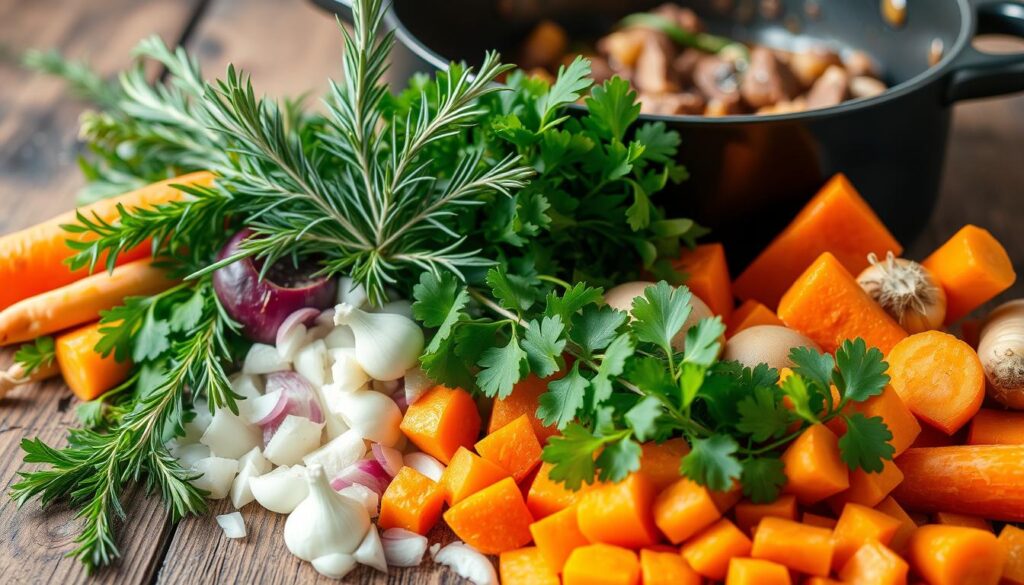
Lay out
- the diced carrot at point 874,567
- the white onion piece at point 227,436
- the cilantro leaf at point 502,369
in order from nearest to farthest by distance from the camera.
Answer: the diced carrot at point 874,567 < the cilantro leaf at point 502,369 < the white onion piece at point 227,436

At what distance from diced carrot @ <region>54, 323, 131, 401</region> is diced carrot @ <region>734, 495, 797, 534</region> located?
1066 millimetres

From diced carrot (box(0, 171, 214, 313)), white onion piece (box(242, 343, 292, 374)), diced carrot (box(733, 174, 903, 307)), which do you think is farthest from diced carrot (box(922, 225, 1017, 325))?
diced carrot (box(0, 171, 214, 313))

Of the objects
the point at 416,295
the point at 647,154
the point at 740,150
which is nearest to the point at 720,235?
the point at 740,150

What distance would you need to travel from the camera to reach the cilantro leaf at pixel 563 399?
1.39 metres

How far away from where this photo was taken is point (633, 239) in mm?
1679

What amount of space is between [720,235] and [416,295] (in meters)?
0.67

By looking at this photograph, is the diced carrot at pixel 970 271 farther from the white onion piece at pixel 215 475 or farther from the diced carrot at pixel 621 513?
the white onion piece at pixel 215 475

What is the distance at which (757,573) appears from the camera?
124 centimetres

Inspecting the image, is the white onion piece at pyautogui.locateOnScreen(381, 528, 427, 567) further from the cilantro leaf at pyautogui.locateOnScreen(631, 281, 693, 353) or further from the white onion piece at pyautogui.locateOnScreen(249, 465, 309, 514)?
the cilantro leaf at pyautogui.locateOnScreen(631, 281, 693, 353)

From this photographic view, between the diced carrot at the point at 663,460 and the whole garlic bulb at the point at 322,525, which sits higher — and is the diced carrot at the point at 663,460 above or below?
above

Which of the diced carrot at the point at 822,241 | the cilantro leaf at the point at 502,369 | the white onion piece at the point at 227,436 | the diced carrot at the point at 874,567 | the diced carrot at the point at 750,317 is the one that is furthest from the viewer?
the diced carrot at the point at 822,241

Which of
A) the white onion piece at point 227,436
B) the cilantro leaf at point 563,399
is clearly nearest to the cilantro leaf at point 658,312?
the cilantro leaf at point 563,399

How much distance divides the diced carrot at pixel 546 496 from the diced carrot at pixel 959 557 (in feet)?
1.52

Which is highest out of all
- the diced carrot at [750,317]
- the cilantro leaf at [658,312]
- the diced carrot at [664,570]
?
the cilantro leaf at [658,312]
